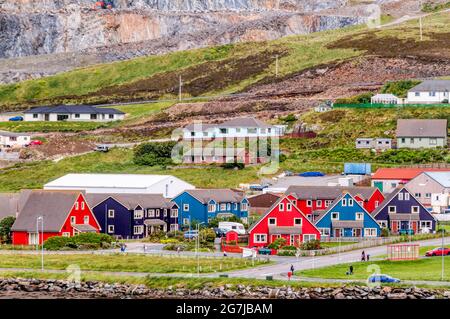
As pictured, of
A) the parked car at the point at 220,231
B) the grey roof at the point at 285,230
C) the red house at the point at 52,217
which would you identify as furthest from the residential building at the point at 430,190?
the red house at the point at 52,217

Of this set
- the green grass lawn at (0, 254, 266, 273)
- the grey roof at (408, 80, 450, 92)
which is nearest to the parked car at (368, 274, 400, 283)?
the green grass lawn at (0, 254, 266, 273)

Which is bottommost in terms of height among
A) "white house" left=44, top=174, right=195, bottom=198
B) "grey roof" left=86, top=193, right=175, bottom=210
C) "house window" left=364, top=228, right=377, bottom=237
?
"house window" left=364, top=228, right=377, bottom=237

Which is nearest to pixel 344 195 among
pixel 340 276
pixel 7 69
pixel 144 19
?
pixel 340 276

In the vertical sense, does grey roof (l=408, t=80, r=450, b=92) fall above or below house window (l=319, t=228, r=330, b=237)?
above

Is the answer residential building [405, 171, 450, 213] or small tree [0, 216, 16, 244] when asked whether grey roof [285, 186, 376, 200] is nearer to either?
residential building [405, 171, 450, 213]

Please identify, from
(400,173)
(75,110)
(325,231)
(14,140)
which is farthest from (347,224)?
(75,110)

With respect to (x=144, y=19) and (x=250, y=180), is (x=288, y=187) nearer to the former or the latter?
(x=250, y=180)

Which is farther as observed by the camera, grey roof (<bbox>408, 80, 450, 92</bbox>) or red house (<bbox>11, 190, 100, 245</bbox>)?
grey roof (<bbox>408, 80, 450, 92</bbox>)
